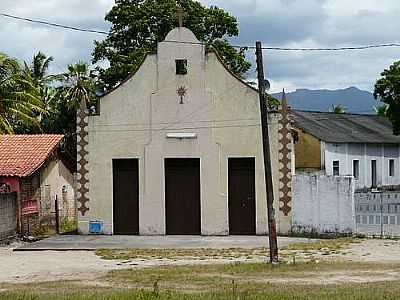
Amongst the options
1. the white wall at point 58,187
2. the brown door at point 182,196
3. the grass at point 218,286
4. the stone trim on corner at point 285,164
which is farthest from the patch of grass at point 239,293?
the white wall at point 58,187

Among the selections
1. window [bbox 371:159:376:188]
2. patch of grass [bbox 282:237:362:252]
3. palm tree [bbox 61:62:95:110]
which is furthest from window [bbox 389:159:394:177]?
patch of grass [bbox 282:237:362:252]

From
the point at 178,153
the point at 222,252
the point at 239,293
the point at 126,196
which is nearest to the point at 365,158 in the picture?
the point at 178,153

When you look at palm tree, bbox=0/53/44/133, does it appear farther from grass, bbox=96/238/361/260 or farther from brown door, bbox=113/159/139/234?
grass, bbox=96/238/361/260

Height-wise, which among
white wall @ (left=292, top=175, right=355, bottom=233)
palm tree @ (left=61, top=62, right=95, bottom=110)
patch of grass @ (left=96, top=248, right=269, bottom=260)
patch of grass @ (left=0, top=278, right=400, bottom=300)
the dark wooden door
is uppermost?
palm tree @ (left=61, top=62, right=95, bottom=110)

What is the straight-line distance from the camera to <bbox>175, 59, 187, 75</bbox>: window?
27.9 m

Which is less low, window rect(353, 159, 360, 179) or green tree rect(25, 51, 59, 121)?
green tree rect(25, 51, 59, 121)

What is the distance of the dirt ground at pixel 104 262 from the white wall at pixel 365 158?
21.1 m

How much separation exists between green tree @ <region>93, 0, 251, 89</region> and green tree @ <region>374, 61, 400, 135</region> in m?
10.6

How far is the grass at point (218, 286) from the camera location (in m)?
12.6

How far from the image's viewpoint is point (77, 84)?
5209 centimetres

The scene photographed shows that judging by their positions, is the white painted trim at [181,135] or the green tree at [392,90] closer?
the white painted trim at [181,135]

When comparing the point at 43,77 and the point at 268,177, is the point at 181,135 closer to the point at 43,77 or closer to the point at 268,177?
the point at 268,177

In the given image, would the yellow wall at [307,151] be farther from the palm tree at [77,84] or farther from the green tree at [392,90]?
the palm tree at [77,84]

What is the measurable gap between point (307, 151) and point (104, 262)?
26.1 metres
